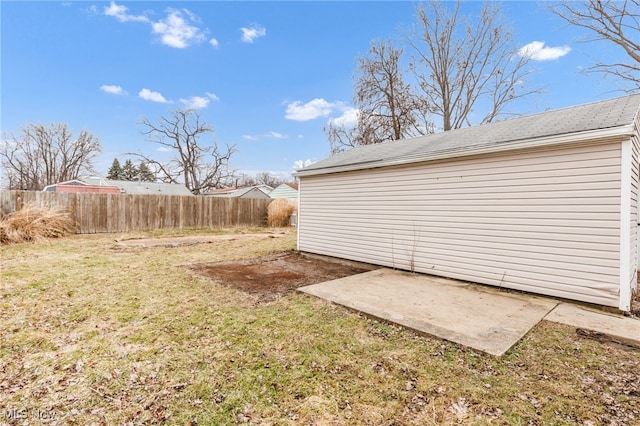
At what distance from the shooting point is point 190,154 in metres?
27.2

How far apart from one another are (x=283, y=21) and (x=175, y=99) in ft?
53.9

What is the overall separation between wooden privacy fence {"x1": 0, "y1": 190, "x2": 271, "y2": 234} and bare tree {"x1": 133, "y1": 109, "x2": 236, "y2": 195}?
14947 millimetres

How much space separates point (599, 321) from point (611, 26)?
492 inches

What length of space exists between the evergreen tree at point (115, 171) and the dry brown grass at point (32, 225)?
3916 cm

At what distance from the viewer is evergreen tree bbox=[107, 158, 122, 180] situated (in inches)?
1651

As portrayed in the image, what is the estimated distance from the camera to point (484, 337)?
2711 millimetres

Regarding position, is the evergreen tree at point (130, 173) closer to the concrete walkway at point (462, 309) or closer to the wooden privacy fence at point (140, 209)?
the wooden privacy fence at point (140, 209)

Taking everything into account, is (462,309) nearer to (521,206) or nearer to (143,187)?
(521,206)

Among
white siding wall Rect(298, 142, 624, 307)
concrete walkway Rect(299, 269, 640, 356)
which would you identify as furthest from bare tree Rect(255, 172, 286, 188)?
concrete walkway Rect(299, 269, 640, 356)

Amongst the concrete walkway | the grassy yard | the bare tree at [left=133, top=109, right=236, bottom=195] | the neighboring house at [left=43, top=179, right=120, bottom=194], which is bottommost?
the grassy yard

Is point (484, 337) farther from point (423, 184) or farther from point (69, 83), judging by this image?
point (69, 83)

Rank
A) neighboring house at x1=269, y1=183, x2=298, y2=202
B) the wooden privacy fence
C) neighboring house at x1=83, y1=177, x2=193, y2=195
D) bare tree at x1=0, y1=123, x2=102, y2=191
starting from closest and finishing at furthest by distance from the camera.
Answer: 1. the wooden privacy fence
2. neighboring house at x1=83, y1=177, x2=193, y2=195
3. bare tree at x1=0, y1=123, x2=102, y2=191
4. neighboring house at x1=269, y1=183, x2=298, y2=202

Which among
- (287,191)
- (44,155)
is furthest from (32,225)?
(44,155)

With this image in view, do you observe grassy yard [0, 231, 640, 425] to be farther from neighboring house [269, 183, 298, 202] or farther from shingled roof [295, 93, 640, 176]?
neighboring house [269, 183, 298, 202]
